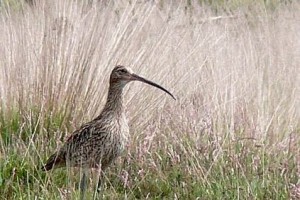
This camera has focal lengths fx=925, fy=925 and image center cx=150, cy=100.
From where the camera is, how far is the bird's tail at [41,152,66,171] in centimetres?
557

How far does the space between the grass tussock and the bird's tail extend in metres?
0.07

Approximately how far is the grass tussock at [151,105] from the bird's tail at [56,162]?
68 millimetres

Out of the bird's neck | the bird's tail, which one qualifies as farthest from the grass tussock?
the bird's neck

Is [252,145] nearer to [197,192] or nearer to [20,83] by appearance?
[197,192]

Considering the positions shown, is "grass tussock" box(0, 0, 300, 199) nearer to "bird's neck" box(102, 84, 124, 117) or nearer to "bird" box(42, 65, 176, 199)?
"bird" box(42, 65, 176, 199)

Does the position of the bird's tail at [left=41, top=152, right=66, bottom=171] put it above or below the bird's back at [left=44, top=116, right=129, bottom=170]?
below

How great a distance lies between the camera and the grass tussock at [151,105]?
5508mm

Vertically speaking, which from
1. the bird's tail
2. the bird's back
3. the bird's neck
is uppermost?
the bird's neck

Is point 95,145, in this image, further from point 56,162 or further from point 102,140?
point 56,162

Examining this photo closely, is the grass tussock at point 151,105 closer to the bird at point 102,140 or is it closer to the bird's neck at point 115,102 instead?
the bird at point 102,140

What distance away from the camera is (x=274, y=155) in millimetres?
5832

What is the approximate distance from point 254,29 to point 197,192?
221 inches

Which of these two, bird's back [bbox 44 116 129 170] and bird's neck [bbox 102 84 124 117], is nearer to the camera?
bird's back [bbox 44 116 129 170]

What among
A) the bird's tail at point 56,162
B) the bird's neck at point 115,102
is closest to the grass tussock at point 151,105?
the bird's tail at point 56,162
